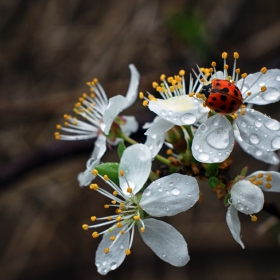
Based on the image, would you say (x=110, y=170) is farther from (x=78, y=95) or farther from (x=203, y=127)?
(x=78, y=95)

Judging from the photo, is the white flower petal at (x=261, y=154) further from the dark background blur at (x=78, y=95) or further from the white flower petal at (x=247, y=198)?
the dark background blur at (x=78, y=95)

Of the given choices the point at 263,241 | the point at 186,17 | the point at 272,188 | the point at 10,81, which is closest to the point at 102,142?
the point at 272,188

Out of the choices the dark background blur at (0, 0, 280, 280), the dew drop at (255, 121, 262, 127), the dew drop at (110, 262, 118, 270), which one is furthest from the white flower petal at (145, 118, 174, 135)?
the dark background blur at (0, 0, 280, 280)

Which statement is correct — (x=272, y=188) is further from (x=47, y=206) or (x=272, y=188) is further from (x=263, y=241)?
(x=47, y=206)

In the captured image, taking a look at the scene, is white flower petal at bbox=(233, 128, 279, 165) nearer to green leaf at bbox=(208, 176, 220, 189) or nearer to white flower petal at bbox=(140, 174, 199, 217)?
green leaf at bbox=(208, 176, 220, 189)

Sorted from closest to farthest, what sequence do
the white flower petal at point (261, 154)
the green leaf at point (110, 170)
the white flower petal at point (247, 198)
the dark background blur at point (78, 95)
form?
the white flower petal at point (247, 198) → the green leaf at point (110, 170) → the white flower petal at point (261, 154) → the dark background blur at point (78, 95)

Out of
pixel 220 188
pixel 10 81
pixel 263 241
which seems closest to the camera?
pixel 220 188

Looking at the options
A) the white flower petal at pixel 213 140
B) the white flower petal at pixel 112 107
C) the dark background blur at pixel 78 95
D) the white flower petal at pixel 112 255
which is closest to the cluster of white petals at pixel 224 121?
the white flower petal at pixel 213 140

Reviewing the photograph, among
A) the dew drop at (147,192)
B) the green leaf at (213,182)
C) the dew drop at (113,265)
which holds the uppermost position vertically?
the dew drop at (147,192)
